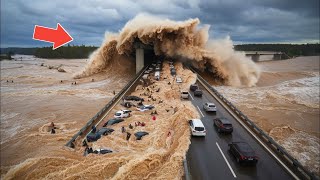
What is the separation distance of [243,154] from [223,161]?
1.45 metres

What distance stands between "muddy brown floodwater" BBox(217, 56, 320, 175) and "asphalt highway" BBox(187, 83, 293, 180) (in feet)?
19.6

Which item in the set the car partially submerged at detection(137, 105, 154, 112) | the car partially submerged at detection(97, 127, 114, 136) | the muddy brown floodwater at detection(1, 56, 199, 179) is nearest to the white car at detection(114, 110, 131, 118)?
the muddy brown floodwater at detection(1, 56, 199, 179)

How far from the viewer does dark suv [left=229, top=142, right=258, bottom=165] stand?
1771 cm

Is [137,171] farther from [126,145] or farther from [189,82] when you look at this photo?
[189,82]

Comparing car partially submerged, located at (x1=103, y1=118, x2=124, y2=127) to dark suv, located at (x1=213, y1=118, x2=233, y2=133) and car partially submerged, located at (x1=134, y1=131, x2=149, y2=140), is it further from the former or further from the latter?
dark suv, located at (x1=213, y1=118, x2=233, y2=133)

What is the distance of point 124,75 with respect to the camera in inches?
2731

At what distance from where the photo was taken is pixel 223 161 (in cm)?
1842

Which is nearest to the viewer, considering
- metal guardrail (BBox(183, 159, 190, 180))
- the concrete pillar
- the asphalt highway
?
metal guardrail (BBox(183, 159, 190, 180))

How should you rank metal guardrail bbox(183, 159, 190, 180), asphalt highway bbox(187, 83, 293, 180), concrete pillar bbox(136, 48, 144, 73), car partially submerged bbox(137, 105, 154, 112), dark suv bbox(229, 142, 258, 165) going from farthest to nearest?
concrete pillar bbox(136, 48, 144, 73) < car partially submerged bbox(137, 105, 154, 112) < dark suv bbox(229, 142, 258, 165) < asphalt highway bbox(187, 83, 293, 180) < metal guardrail bbox(183, 159, 190, 180)

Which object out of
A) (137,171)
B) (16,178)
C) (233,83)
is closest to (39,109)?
(16,178)

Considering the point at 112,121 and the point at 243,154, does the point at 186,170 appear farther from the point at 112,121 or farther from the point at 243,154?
the point at 112,121

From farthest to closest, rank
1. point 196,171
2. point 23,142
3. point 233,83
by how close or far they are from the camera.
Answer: point 233,83 < point 23,142 < point 196,171

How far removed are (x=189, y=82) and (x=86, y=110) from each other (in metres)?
18.1

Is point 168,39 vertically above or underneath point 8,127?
above
